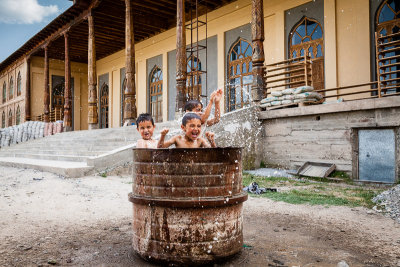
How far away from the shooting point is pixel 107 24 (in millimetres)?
17078

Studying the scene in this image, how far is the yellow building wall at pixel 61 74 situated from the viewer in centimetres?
2350

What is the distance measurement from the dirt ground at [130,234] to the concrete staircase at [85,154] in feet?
7.09

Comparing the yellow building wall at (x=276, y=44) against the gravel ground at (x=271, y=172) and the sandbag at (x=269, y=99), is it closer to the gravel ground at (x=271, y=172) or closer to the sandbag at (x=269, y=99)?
the sandbag at (x=269, y=99)

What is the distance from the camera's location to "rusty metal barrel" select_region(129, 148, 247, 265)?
2.24 m

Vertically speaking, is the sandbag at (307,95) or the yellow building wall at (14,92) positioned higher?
the yellow building wall at (14,92)

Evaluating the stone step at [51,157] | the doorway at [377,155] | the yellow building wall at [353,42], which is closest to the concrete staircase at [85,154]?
the stone step at [51,157]

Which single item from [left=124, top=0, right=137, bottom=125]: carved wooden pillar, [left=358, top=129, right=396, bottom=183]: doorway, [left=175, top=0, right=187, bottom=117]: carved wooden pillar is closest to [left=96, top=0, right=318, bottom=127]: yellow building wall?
[left=175, top=0, right=187, bottom=117]: carved wooden pillar

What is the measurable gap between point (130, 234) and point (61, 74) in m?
24.4

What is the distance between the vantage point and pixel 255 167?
8.46m

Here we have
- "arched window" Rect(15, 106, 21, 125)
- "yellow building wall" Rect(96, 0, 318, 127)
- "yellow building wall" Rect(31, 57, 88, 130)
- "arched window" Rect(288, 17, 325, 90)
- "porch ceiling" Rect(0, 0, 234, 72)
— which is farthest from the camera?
"arched window" Rect(15, 106, 21, 125)

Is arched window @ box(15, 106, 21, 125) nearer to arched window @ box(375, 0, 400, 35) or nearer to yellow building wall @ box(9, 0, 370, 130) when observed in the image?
yellow building wall @ box(9, 0, 370, 130)

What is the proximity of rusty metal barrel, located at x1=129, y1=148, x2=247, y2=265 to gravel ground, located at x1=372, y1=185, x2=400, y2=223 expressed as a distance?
2.50 m

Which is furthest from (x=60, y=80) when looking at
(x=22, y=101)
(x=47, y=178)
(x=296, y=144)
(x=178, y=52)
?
(x=296, y=144)

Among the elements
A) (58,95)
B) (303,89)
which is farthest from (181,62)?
(58,95)
